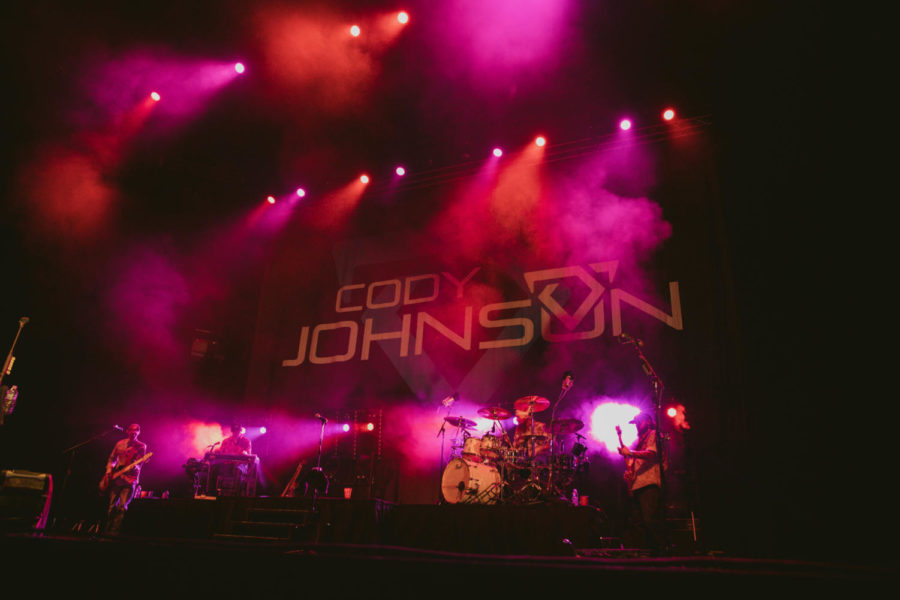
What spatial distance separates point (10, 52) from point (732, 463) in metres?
10.5

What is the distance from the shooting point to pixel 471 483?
24.4 ft

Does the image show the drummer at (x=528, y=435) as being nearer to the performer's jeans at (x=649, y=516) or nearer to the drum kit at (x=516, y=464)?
the drum kit at (x=516, y=464)

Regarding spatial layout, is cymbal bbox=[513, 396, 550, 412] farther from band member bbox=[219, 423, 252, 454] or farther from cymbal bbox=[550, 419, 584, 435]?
band member bbox=[219, 423, 252, 454]

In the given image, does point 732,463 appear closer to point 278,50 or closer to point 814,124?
point 814,124

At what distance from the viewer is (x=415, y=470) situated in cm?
888

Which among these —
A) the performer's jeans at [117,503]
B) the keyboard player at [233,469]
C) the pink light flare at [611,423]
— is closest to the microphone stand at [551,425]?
the pink light flare at [611,423]

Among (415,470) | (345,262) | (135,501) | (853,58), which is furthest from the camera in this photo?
(345,262)

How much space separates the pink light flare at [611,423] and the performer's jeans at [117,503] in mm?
6459

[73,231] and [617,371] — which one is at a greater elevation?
[73,231]

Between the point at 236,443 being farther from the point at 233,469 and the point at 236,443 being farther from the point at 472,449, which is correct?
the point at 472,449

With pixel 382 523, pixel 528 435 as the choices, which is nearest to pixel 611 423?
pixel 528 435

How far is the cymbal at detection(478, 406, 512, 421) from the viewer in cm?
776

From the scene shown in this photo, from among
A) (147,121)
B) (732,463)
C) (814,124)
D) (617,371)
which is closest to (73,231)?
(147,121)

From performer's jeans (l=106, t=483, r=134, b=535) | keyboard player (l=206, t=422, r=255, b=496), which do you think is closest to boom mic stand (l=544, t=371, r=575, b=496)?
keyboard player (l=206, t=422, r=255, b=496)
